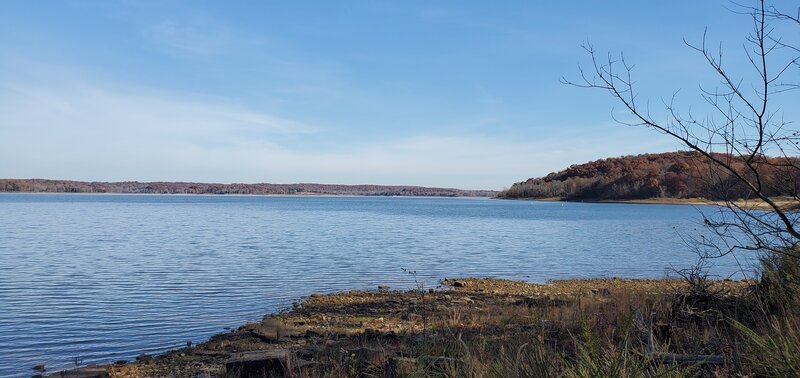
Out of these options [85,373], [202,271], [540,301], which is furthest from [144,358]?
[202,271]

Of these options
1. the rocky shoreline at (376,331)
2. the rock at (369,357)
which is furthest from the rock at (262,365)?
the rock at (369,357)

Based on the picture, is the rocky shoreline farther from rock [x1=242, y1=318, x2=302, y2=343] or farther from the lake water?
the lake water

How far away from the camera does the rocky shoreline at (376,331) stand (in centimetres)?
721

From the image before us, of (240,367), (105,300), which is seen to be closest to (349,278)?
(105,300)

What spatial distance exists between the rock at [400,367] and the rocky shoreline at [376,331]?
1cm

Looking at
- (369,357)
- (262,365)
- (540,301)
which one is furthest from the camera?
(540,301)

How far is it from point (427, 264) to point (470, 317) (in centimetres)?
1452

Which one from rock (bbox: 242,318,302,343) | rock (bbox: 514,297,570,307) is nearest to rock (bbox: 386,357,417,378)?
rock (bbox: 242,318,302,343)

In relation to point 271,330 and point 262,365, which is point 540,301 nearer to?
point 271,330

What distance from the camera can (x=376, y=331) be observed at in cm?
1211

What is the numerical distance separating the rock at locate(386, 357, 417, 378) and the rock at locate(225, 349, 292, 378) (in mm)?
1161

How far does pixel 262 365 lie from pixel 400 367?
188 centimetres

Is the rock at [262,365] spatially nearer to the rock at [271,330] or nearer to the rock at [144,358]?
the rock at [144,358]

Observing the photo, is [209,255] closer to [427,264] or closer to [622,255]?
[427,264]
